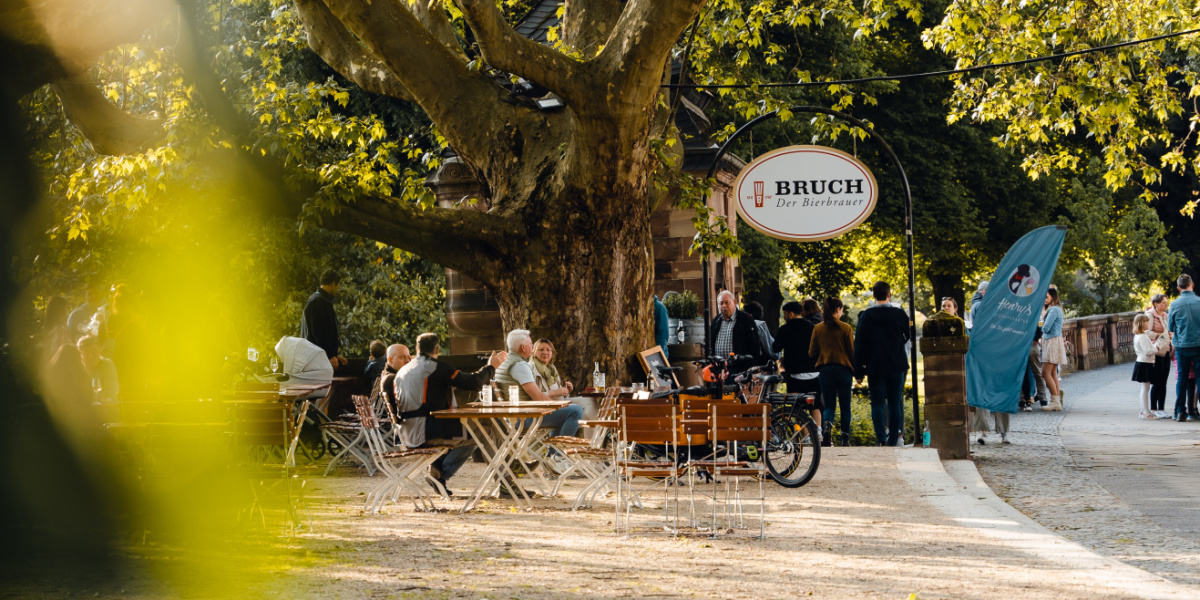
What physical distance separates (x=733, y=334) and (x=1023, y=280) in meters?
3.41

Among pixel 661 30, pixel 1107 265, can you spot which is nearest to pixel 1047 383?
pixel 661 30

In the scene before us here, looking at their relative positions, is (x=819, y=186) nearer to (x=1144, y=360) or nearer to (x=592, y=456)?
(x=592, y=456)

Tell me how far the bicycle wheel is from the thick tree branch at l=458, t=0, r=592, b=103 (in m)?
3.36

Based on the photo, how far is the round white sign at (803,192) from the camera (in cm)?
1330

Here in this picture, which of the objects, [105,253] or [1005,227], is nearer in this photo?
[105,253]

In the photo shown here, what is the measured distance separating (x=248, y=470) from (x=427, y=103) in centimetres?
452

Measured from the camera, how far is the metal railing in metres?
27.2

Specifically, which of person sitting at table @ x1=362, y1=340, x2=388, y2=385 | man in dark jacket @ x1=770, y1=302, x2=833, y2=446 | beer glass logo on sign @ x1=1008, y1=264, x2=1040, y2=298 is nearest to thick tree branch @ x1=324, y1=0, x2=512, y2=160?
person sitting at table @ x1=362, y1=340, x2=388, y2=385

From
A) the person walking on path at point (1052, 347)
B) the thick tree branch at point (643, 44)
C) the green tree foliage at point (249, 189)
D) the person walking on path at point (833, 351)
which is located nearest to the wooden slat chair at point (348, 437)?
the green tree foliage at point (249, 189)

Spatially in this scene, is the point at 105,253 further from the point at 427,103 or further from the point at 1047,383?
the point at 1047,383

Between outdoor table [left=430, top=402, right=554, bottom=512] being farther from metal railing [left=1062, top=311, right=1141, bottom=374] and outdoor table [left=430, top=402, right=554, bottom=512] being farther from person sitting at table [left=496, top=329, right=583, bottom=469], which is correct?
metal railing [left=1062, top=311, right=1141, bottom=374]

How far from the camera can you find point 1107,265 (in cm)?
3597

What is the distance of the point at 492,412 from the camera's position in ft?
29.3

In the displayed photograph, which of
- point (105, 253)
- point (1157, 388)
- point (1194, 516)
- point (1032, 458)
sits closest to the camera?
point (1194, 516)
